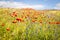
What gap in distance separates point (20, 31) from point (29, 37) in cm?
53

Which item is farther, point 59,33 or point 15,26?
point 15,26

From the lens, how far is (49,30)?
6.00 metres

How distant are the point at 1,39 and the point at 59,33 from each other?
1603 mm

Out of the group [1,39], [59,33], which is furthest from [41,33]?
[1,39]

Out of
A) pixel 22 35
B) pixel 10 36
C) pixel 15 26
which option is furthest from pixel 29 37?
pixel 15 26

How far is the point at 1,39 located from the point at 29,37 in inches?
32.2

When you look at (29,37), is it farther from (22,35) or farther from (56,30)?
(56,30)

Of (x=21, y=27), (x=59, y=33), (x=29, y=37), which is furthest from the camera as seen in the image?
(x=21, y=27)

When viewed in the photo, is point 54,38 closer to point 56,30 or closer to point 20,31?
point 56,30

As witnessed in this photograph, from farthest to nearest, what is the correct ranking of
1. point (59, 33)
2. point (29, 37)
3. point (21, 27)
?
point (21, 27) < point (59, 33) < point (29, 37)

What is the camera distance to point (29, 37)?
18.4 ft

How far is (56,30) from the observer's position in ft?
19.5

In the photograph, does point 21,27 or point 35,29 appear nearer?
point 35,29

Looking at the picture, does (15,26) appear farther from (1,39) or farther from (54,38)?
(54,38)
